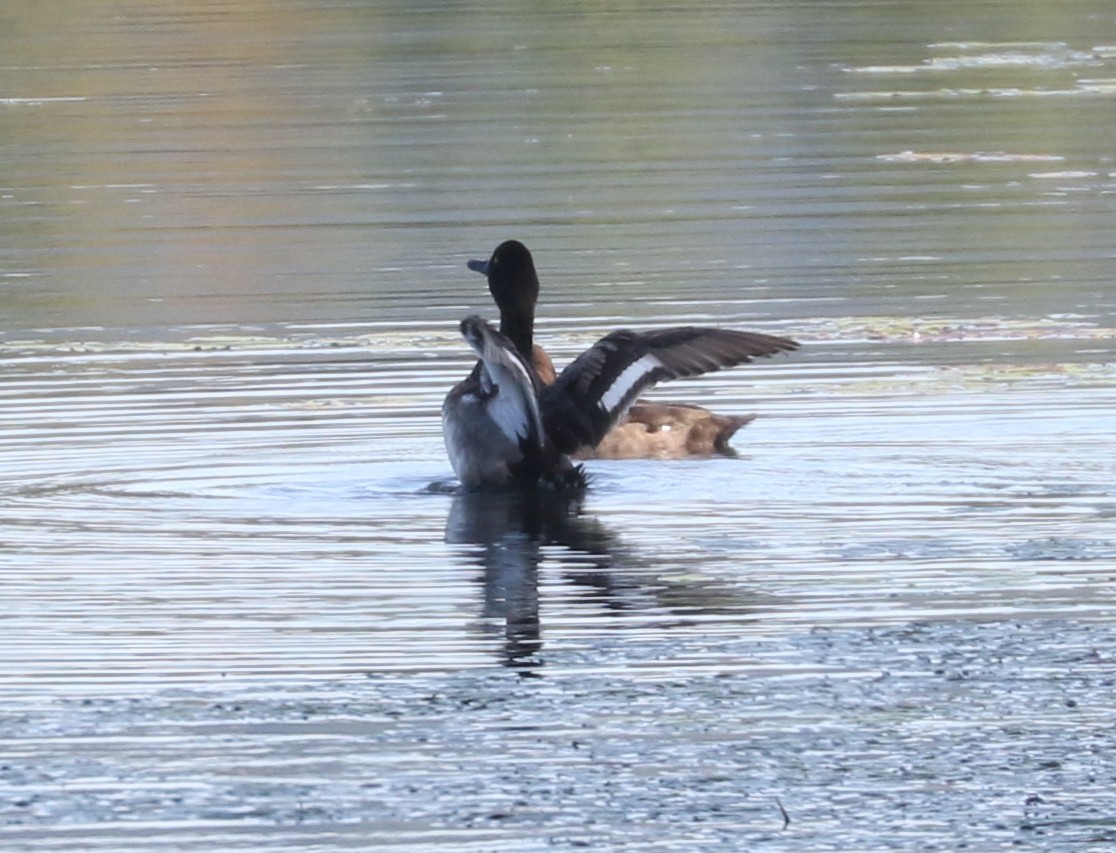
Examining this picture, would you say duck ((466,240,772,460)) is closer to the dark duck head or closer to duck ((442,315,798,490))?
the dark duck head

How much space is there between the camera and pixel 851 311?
52.7ft

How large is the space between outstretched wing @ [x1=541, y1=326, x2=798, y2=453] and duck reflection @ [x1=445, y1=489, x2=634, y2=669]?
0.35 metres

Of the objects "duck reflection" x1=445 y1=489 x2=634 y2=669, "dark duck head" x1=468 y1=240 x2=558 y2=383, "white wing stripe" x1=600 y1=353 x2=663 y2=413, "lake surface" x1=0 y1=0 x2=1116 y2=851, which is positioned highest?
"dark duck head" x1=468 y1=240 x2=558 y2=383

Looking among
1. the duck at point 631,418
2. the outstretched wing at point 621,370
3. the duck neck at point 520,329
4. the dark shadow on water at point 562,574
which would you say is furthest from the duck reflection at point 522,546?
the duck neck at point 520,329

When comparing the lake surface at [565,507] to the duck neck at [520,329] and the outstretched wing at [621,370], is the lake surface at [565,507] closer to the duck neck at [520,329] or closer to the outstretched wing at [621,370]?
the outstretched wing at [621,370]

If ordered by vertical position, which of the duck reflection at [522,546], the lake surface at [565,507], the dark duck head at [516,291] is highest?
the dark duck head at [516,291]

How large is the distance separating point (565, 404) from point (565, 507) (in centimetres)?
62

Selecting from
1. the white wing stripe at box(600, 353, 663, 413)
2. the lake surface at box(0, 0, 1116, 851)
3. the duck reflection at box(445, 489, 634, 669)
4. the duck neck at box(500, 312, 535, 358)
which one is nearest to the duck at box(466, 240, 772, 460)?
the duck neck at box(500, 312, 535, 358)

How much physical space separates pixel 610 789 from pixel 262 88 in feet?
85.4

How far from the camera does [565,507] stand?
1136 centimetres

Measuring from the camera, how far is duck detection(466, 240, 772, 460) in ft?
41.0

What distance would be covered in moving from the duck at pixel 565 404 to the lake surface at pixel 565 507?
30 cm

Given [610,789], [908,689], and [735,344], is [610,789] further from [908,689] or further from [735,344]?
[735,344]

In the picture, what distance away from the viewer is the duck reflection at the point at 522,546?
28.4 ft
